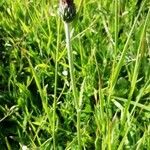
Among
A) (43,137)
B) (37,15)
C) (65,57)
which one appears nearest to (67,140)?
(43,137)

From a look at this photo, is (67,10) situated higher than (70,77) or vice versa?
(67,10)

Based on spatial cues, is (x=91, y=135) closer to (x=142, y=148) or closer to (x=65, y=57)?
(x=142, y=148)

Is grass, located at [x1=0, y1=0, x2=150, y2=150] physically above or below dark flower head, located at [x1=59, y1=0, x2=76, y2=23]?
below

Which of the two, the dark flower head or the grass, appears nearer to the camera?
the dark flower head

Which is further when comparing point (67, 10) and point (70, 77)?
point (70, 77)

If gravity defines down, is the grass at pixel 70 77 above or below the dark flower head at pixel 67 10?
below
